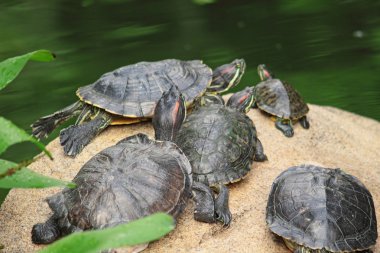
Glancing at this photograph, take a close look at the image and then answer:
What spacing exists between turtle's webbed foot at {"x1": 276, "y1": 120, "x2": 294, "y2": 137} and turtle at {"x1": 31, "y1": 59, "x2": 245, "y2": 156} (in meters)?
0.50

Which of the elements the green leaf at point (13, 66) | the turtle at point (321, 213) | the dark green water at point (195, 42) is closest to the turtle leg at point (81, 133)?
the dark green water at point (195, 42)

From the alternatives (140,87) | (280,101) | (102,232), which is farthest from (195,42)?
(102,232)

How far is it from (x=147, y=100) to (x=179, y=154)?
0.76m

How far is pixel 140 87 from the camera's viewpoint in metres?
3.35

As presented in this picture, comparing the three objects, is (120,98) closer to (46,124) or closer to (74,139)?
(74,139)

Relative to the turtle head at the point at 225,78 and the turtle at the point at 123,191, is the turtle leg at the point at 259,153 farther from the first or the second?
the turtle head at the point at 225,78

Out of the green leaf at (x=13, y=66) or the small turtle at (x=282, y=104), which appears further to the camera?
the small turtle at (x=282, y=104)

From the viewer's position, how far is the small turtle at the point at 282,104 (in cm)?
359

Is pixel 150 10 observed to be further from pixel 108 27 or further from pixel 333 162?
pixel 333 162

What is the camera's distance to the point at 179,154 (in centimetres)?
262

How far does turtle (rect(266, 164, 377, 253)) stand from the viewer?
2.27m

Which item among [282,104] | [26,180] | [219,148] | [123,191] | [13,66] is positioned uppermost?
[13,66]

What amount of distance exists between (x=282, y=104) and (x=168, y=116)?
3.31 feet

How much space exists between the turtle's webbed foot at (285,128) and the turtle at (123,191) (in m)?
1.07
